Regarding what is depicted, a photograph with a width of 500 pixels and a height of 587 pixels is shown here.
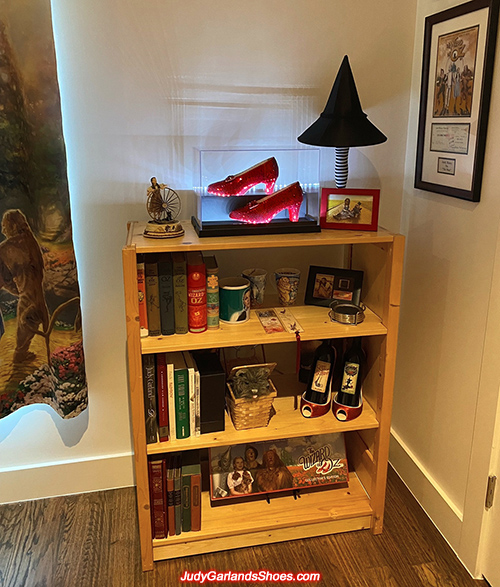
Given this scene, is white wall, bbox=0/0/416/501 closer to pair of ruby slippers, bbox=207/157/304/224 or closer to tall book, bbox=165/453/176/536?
pair of ruby slippers, bbox=207/157/304/224

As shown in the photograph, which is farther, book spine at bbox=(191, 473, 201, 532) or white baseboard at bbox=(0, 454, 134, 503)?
white baseboard at bbox=(0, 454, 134, 503)

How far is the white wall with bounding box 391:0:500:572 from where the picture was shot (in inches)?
64.4

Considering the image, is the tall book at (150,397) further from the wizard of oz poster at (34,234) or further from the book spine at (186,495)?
the wizard of oz poster at (34,234)

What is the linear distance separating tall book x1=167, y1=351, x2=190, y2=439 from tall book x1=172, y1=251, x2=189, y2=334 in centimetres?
12

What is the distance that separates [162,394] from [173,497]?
37cm

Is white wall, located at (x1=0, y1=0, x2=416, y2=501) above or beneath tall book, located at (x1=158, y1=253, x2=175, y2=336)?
above

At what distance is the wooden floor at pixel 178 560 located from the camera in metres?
1.76

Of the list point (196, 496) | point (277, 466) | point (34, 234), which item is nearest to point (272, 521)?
point (277, 466)

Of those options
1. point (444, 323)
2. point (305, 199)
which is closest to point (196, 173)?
point (305, 199)

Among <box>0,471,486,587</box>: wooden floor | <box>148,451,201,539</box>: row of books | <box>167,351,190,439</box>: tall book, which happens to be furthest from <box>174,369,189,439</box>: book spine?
<box>0,471,486,587</box>: wooden floor

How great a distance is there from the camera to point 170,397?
5.64 feet

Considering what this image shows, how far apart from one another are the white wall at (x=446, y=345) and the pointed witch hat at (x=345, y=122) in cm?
36

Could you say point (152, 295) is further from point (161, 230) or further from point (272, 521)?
point (272, 521)

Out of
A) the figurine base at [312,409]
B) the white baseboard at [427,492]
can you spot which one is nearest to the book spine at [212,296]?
the figurine base at [312,409]
